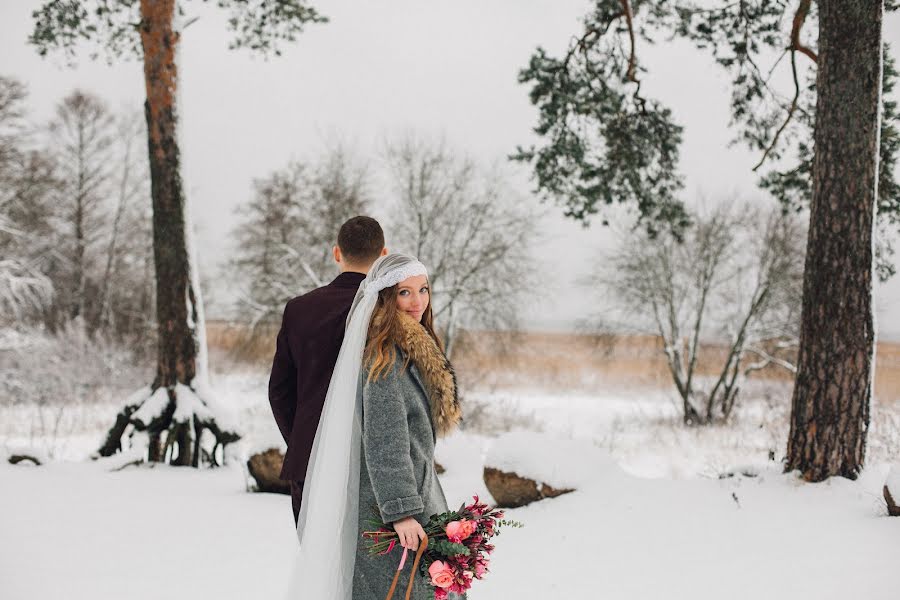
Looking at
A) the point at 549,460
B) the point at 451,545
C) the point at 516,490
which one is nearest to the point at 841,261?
the point at 549,460

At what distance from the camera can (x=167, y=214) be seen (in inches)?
284

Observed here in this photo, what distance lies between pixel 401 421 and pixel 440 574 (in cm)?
50

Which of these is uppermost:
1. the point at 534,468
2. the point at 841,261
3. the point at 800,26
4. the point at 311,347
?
the point at 800,26

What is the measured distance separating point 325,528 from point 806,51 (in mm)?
7440

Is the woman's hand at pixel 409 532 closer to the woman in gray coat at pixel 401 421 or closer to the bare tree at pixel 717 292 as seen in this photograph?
the woman in gray coat at pixel 401 421

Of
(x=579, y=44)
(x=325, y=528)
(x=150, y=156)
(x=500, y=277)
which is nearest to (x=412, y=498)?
(x=325, y=528)

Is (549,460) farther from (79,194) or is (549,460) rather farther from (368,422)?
(79,194)

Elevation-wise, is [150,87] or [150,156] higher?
[150,87]

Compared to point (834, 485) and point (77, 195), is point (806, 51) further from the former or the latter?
point (77, 195)

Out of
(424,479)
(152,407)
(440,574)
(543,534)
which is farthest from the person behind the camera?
(152,407)

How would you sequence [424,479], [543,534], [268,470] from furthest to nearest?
1. [268,470]
2. [543,534]
3. [424,479]

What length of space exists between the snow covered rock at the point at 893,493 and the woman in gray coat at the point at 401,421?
3922mm

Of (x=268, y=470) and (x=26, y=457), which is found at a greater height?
(x=268, y=470)

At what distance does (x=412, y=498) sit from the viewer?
2035 mm
